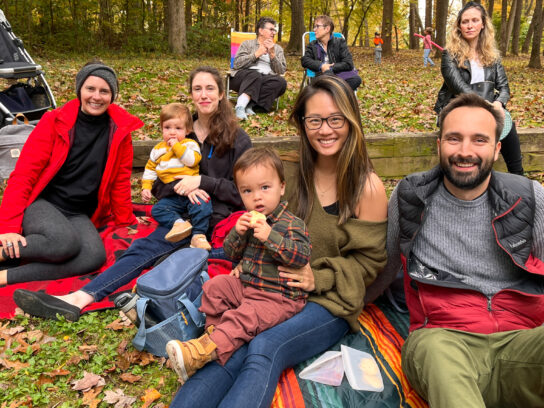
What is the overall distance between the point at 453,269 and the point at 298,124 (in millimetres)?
1336

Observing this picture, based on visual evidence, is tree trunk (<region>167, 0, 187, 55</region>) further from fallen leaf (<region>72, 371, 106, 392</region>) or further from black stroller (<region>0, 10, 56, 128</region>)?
fallen leaf (<region>72, 371, 106, 392</region>)

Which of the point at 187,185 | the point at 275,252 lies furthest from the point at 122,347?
the point at 187,185

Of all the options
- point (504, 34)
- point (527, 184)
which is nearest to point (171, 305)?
point (527, 184)

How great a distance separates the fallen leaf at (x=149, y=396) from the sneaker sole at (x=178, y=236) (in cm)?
141

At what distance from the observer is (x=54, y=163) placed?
3.90 m

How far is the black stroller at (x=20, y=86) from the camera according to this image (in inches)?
217

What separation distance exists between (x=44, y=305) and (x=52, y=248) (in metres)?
0.58

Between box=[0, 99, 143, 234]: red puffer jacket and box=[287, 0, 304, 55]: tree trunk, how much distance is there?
1290cm

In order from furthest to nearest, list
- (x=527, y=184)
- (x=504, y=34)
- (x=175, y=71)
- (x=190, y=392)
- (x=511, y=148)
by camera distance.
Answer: (x=504, y=34) → (x=175, y=71) → (x=511, y=148) → (x=527, y=184) → (x=190, y=392)

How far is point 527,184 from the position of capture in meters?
2.51

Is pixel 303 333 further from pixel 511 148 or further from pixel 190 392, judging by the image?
pixel 511 148

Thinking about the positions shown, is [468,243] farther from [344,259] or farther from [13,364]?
[13,364]

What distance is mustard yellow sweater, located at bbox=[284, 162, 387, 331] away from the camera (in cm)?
278

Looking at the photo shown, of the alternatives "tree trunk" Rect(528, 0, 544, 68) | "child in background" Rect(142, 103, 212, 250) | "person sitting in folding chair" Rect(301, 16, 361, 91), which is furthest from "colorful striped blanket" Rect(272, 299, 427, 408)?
"tree trunk" Rect(528, 0, 544, 68)
